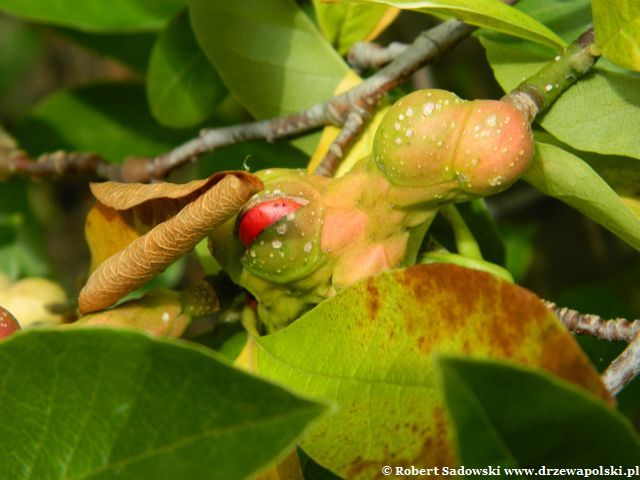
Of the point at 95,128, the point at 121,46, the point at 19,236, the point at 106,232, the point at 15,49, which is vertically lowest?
the point at 15,49

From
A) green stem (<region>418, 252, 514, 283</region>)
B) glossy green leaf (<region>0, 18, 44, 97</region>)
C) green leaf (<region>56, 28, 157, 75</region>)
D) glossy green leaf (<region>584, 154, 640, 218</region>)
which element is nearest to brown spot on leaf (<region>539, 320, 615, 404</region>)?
green stem (<region>418, 252, 514, 283</region>)

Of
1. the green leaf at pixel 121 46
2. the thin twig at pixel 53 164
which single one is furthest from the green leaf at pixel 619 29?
the green leaf at pixel 121 46

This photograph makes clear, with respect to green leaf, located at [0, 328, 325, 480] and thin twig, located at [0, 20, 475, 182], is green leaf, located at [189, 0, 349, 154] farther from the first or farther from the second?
green leaf, located at [0, 328, 325, 480]

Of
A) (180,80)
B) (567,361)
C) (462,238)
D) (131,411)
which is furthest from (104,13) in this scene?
(567,361)

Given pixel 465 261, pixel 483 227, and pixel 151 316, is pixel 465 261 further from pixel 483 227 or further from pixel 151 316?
pixel 151 316

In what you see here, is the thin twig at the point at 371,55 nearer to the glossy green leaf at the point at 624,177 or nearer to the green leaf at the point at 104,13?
the glossy green leaf at the point at 624,177
